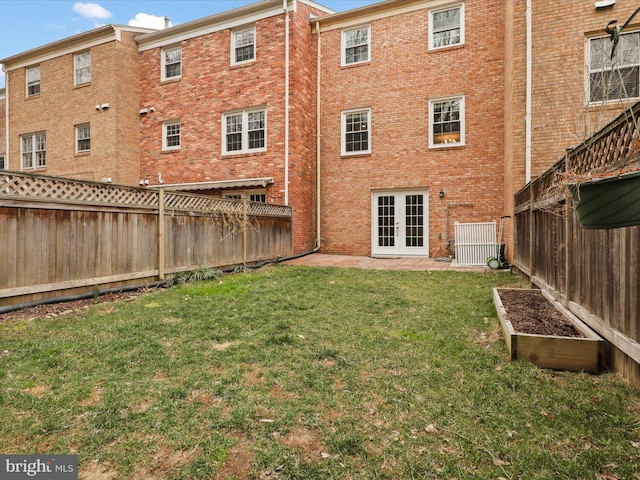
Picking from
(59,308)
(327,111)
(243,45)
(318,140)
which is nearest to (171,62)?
(243,45)

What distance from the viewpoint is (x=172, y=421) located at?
2209 mm

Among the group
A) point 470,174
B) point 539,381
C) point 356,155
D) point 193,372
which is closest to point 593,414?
point 539,381

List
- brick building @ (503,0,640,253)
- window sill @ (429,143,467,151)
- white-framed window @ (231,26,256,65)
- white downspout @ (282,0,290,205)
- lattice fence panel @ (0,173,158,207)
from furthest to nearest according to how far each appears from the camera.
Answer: white-framed window @ (231,26,256,65) < white downspout @ (282,0,290,205) < window sill @ (429,143,467,151) < brick building @ (503,0,640,253) < lattice fence panel @ (0,173,158,207)

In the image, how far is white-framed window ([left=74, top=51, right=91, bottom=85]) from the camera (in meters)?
14.7

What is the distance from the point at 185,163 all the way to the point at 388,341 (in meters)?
12.4

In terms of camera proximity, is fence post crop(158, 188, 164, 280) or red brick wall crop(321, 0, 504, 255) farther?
red brick wall crop(321, 0, 504, 255)

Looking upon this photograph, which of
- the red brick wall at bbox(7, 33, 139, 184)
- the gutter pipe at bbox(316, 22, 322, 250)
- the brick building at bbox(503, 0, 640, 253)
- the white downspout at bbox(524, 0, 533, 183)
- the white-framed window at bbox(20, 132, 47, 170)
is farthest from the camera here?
the white-framed window at bbox(20, 132, 47, 170)

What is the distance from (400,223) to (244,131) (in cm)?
654

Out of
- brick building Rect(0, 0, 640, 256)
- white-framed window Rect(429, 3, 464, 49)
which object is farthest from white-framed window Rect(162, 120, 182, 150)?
white-framed window Rect(429, 3, 464, 49)

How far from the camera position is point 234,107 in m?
12.9

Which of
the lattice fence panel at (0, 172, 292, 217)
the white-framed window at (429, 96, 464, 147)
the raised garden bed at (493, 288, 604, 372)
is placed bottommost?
the raised garden bed at (493, 288, 604, 372)

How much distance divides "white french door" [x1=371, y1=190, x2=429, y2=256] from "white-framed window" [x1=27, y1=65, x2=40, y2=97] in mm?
15944

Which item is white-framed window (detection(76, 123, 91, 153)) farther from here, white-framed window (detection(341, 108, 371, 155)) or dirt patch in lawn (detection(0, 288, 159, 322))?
dirt patch in lawn (detection(0, 288, 159, 322))

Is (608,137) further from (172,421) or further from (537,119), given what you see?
(537,119)
